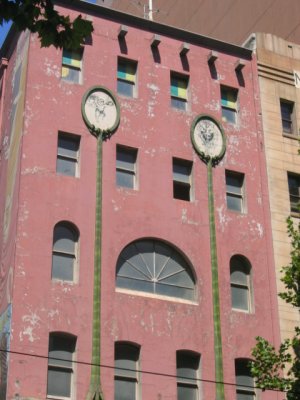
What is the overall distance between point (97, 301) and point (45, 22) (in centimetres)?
1595

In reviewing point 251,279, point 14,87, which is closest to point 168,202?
point 251,279

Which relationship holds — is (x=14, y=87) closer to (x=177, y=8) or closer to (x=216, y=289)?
(x=216, y=289)

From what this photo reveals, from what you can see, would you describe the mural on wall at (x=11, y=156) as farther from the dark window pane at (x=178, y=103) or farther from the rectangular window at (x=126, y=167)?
the dark window pane at (x=178, y=103)

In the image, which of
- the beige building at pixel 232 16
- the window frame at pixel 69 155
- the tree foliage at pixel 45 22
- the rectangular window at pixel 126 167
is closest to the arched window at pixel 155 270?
the rectangular window at pixel 126 167

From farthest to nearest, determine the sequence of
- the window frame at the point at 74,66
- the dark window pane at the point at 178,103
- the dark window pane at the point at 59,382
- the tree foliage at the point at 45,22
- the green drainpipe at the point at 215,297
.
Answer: the dark window pane at the point at 178,103
the window frame at the point at 74,66
the green drainpipe at the point at 215,297
the dark window pane at the point at 59,382
the tree foliage at the point at 45,22

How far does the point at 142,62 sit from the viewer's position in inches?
1251

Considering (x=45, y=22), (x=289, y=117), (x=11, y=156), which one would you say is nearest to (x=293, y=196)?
(x=289, y=117)

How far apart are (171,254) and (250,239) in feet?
11.2

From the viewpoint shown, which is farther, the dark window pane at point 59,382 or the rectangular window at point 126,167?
the rectangular window at point 126,167

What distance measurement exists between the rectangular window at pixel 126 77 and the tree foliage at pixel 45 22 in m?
19.4

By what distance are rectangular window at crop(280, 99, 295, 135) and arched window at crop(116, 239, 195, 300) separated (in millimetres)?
8508

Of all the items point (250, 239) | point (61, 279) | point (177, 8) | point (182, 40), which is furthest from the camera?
point (177, 8)

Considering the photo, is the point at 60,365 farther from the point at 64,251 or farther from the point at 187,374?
the point at 187,374

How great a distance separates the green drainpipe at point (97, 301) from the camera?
25.0 metres
